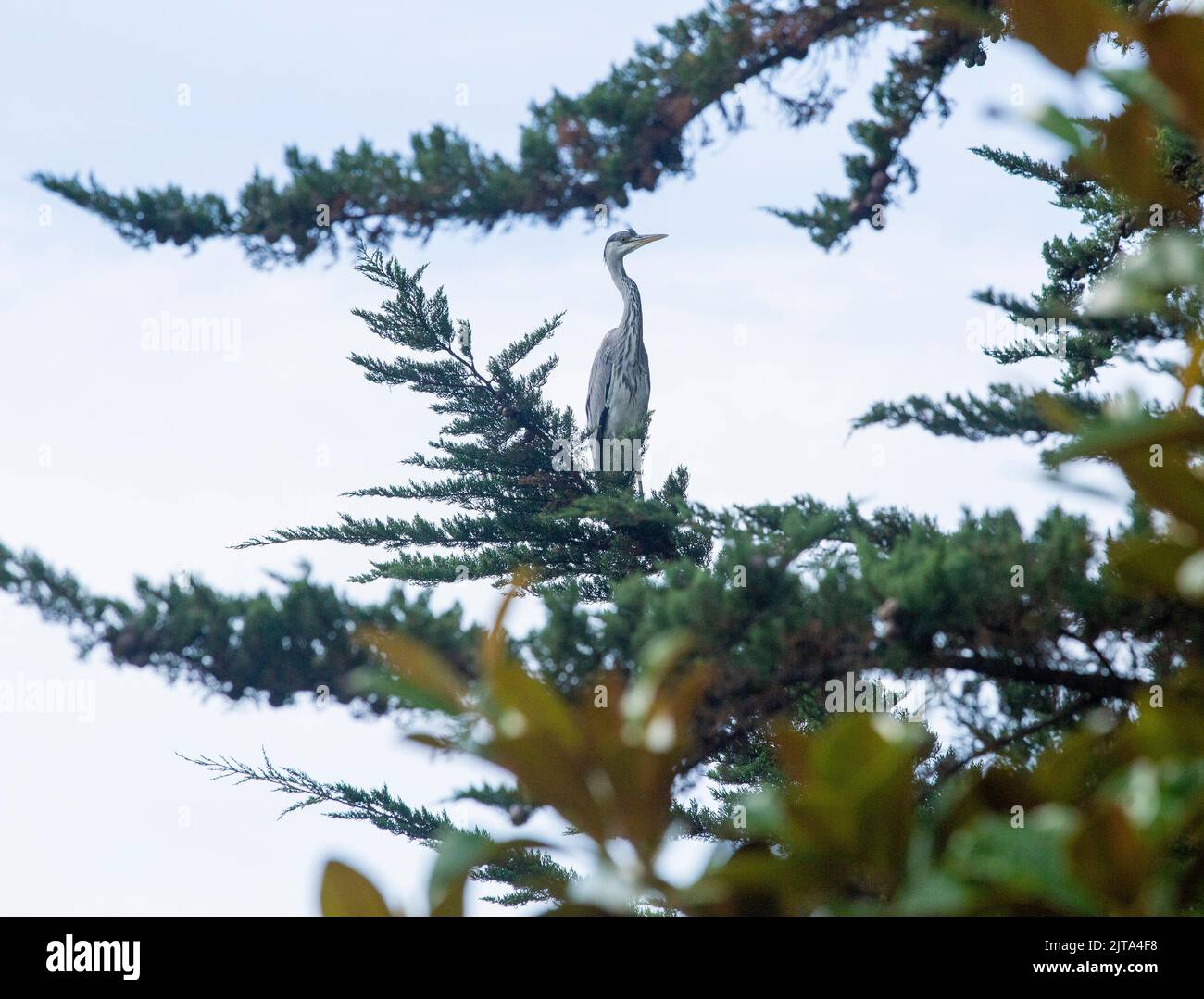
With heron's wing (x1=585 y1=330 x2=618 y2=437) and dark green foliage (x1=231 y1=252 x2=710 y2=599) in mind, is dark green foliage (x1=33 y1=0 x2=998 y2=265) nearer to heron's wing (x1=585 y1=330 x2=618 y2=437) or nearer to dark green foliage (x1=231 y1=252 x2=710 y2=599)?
dark green foliage (x1=231 y1=252 x2=710 y2=599)

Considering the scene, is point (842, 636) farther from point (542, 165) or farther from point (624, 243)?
point (624, 243)

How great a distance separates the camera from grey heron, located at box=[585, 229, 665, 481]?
22.8 ft

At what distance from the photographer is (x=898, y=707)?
12.2 ft

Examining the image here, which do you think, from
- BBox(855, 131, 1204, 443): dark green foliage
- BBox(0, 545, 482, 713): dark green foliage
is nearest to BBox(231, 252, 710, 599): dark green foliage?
BBox(855, 131, 1204, 443): dark green foliage

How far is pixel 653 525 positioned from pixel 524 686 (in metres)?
2.60

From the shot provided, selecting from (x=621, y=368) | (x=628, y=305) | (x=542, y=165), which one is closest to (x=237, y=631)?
(x=542, y=165)

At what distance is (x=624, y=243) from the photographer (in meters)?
7.34

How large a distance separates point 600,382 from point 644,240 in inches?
37.5

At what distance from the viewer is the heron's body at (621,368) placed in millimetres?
6957

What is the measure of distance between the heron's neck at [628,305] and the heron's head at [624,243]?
5cm

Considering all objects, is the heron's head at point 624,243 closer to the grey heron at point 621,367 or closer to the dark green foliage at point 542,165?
the grey heron at point 621,367

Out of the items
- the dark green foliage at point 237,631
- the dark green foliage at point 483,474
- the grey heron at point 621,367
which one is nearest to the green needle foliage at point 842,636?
the dark green foliage at point 237,631

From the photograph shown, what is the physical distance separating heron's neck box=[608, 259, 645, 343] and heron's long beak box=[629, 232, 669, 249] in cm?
15
